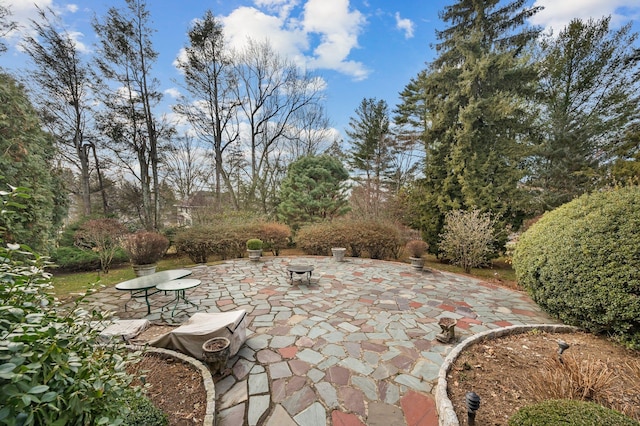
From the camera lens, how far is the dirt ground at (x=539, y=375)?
82.2 inches

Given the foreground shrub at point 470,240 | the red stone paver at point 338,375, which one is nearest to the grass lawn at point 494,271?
the foreground shrub at point 470,240

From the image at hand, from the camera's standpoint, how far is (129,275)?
24.0 feet

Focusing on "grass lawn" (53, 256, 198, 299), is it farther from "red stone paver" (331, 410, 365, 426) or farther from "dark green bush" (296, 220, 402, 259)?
"red stone paver" (331, 410, 365, 426)

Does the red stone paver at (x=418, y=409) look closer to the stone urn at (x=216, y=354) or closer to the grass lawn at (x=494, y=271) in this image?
the stone urn at (x=216, y=354)

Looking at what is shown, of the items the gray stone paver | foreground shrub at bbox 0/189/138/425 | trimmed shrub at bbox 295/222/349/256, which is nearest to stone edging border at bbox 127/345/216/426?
the gray stone paver

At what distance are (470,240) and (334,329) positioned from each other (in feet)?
20.7

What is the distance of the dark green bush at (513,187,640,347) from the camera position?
2.93 m

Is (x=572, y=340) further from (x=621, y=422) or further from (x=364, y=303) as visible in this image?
(x=364, y=303)

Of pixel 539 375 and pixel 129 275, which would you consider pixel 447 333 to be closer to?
pixel 539 375

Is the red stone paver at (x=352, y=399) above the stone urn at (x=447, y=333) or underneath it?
underneath

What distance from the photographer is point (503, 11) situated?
9.91 metres

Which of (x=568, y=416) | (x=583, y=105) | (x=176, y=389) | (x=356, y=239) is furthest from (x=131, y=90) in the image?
(x=583, y=105)

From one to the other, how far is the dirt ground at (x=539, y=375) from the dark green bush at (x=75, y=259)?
1069 centimetres

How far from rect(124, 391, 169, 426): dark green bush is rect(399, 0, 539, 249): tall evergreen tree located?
32.8 feet
